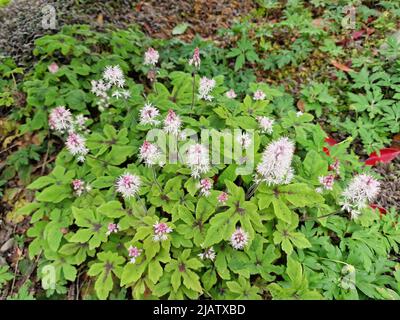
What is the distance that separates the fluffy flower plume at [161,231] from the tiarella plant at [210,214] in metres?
0.01

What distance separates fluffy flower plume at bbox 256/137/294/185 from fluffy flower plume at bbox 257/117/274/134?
1.72 feet

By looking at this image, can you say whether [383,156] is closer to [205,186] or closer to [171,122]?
[205,186]

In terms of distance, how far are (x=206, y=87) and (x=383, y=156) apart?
6.14ft

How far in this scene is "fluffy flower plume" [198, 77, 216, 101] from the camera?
→ 306cm

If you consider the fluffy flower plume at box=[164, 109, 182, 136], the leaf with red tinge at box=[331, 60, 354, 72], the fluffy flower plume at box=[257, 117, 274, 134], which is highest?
the fluffy flower plume at box=[164, 109, 182, 136]

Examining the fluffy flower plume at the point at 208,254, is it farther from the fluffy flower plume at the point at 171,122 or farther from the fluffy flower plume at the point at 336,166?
the fluffy flower plume at the point at 336,166

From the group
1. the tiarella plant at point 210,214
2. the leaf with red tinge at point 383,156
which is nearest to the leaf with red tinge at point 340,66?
the leaf with red tinge at point 383,156

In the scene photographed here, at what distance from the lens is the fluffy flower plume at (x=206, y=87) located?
10.1ft

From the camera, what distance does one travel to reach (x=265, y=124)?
290 centimetres

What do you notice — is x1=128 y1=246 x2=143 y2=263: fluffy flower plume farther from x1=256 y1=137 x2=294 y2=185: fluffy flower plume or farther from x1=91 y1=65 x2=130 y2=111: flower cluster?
x1=91 y1=65 x2=130 y2=111: flower cluster

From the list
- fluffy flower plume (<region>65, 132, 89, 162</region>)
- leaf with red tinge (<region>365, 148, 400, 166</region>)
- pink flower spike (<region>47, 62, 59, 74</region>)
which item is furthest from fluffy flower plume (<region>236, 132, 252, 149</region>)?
pink flower spike (<region>47, 62, 59, 74</region>)

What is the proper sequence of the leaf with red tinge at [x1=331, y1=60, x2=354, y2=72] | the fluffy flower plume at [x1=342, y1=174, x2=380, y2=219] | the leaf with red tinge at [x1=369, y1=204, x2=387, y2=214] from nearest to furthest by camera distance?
the fluffy flower plume at [x1=342, y1=174, x2=380, y2=219] < the leaf with red tinge at [x1=369, y1=204, x2=387, y2=214] < the leaf with red tinge at [x1=331, y1=60, x2=354, y2=72]

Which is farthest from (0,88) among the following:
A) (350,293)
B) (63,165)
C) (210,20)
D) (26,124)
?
(350,293)

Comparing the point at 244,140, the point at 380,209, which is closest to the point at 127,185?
the point at 244,140
